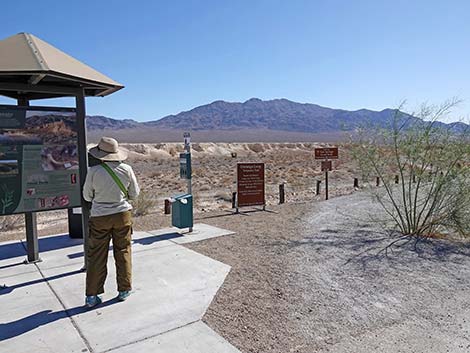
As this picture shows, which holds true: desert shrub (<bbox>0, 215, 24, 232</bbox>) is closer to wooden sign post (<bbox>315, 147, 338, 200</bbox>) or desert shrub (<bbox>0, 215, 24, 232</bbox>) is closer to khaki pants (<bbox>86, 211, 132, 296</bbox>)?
khaki pants (<bbox>86, 211, 132, 296</bbox>)

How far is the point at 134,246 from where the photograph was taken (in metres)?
7.34

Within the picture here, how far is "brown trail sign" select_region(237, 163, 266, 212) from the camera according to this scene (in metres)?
11.5

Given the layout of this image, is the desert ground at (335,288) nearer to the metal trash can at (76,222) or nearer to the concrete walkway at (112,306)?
the concrete walkway at (112,306)

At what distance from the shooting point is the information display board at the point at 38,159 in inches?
219

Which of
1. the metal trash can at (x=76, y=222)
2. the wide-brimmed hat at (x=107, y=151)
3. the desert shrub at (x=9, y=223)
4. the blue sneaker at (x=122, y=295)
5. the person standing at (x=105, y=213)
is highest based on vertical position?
the wide-brimmed hat at (x=107, y=151)

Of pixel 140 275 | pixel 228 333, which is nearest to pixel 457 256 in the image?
pixel 228 333

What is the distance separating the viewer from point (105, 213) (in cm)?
457

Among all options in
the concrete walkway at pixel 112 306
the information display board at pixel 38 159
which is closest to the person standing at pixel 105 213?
the concrete walkway at pixel 112 306

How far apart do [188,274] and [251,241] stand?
88.8 inches

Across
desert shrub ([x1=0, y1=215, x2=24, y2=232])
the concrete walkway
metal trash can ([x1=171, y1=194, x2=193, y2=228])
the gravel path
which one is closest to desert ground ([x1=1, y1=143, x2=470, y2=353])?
the gravel path

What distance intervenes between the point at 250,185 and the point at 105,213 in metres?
7.31

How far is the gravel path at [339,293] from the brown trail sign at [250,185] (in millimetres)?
2774

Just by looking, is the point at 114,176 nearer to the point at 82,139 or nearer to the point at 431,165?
the point at 82,139

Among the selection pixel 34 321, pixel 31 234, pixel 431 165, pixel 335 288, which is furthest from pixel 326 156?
pixel 34 321
